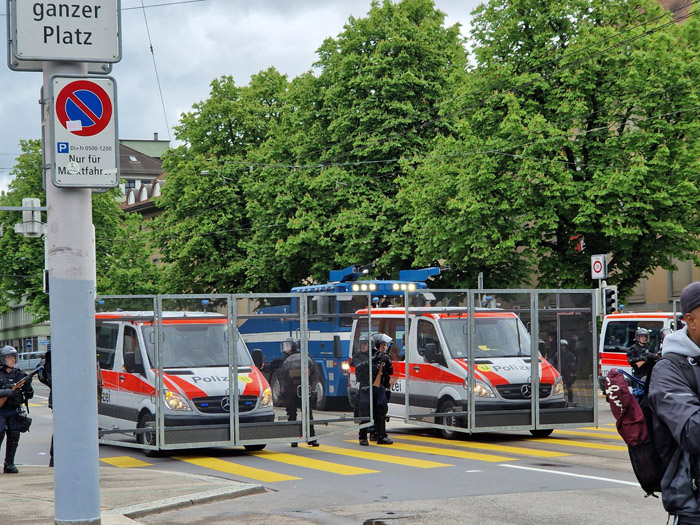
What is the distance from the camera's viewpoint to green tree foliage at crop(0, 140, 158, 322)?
51.1 metres

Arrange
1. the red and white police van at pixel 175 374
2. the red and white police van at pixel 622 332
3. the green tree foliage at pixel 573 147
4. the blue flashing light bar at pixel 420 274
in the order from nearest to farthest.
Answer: the red and white police van at pixel 175 374 < the blue flashing light bar at pixel 420 274 < the red and white police van at pixel 622 332 < the green tree foliage at pixel 573 147

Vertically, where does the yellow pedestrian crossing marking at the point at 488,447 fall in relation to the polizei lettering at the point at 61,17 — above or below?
below

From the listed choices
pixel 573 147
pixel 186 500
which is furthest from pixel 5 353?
pixel 573 147

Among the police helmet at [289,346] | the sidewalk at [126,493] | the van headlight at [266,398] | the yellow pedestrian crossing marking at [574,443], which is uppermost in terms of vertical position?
the police helmet at [289,346]

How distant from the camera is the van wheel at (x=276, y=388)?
15.8 metres

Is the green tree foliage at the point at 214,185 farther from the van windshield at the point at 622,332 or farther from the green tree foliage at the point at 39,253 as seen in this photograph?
the van windshield at the point at 622,332

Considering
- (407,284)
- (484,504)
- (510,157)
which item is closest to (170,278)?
(510,157)

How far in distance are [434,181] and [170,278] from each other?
17.5 metres

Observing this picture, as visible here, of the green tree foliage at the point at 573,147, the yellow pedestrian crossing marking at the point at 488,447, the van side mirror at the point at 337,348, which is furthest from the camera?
the green tree foliage at the point at 573,147

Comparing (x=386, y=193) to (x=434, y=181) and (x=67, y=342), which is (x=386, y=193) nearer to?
(x=434, y=181)

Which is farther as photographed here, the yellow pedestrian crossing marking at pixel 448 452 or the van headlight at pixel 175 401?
the van headlight at pixel 175 401

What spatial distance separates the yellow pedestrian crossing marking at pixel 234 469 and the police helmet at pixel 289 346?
80.0 inches

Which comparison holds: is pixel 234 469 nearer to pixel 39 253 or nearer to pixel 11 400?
pixel 11 400

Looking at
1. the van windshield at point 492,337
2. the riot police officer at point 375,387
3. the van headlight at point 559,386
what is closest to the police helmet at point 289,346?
the riot police officer at point 375,387
